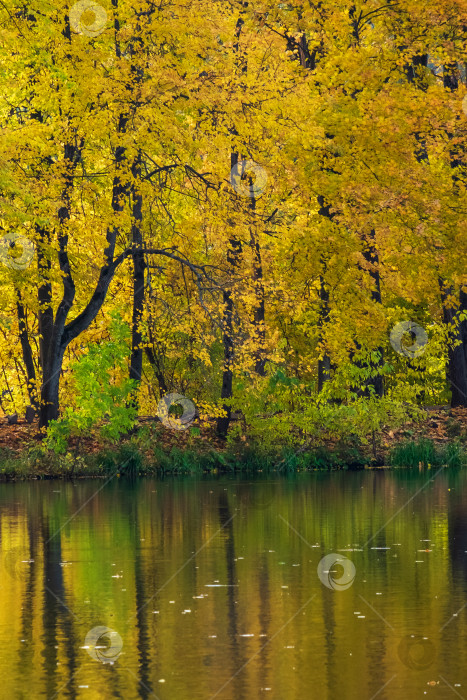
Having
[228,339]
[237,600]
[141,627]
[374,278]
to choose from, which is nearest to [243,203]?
[228,339]

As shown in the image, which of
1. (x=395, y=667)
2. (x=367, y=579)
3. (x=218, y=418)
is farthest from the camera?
(x=218, y=418)

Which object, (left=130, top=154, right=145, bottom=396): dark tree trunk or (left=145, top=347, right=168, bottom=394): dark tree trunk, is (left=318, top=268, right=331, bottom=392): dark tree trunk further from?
(left=130, top=154, right=145, bottom=396): dark tree trunk

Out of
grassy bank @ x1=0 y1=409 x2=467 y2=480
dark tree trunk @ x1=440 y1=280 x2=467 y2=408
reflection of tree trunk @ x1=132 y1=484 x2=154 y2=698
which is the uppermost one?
dark tree trunk @ x1=440 y1=280 x2=467 y2=408

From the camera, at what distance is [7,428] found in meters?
38.1

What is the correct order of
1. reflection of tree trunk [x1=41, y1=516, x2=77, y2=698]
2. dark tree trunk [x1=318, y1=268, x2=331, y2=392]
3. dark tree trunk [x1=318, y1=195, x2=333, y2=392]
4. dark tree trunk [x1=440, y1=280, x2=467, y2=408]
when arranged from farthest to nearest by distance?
dark tree trunk [x1=440, y1=280, x2=467, y2=408]
dark tree trunk [x1=318, y1=195, x2=333, y2=392]
dark tree trunk [x1=318, y1=268, x2=331, y2=392]
reflection of tree trunk [x1=41, y1=516, x2=77, y2=698]

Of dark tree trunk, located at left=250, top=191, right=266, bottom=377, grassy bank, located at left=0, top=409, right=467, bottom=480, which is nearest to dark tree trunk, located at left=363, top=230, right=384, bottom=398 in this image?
grassy bank, located at left=0, top=409, right=467, bottom=480

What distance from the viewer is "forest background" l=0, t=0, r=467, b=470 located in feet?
108

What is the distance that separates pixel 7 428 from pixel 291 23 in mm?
14652

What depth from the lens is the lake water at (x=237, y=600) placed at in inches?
389

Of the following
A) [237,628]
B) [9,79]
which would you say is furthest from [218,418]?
[237,628]

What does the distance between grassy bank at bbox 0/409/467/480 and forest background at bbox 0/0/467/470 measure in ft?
1.61

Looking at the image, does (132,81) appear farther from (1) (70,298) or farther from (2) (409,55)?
(2) (409,55)

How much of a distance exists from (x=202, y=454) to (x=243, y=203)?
22.6ft

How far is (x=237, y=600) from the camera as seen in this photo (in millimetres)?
13625
